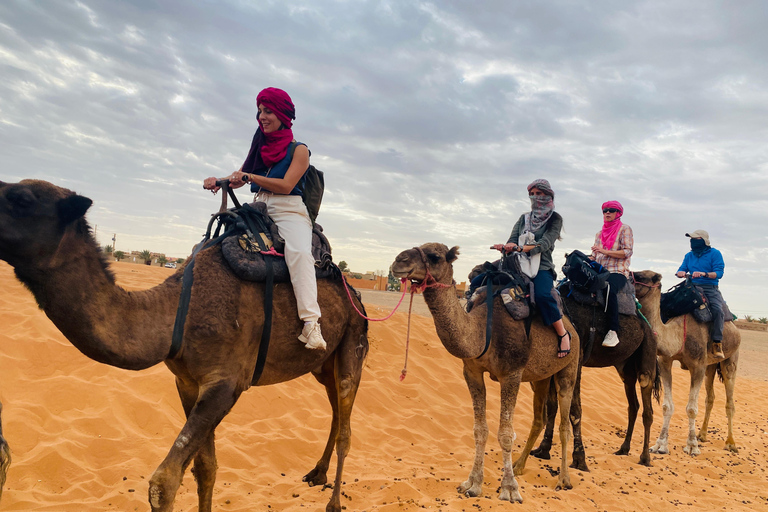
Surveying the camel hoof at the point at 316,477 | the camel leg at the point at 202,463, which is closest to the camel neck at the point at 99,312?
the camel leg at the point at 202,463

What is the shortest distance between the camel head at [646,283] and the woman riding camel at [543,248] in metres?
2.94

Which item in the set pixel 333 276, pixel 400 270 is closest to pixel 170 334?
pixel 333 276

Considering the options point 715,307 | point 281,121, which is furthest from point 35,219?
point 715,307

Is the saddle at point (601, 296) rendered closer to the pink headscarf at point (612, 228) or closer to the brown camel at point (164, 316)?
the pink headscarf at point (612, 228)

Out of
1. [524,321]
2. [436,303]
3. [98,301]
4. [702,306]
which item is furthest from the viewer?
[702,306]

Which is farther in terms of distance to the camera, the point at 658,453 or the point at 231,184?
the point at 658,453

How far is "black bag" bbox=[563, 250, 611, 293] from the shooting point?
23.5 ft

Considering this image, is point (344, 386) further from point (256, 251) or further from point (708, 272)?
point (708, 272)

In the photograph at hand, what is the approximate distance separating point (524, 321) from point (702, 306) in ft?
16.6

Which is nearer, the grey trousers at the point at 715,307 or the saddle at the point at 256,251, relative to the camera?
the saddle at the point at 256,251

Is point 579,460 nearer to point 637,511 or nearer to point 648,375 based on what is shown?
point 637,511

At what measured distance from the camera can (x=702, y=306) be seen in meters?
8.76

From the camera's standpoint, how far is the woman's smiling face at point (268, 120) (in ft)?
13.3

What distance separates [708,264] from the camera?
941cm
